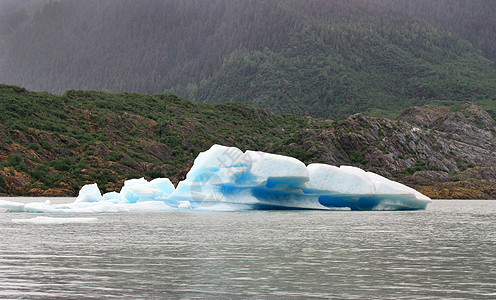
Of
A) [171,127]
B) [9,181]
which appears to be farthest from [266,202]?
[171,127]

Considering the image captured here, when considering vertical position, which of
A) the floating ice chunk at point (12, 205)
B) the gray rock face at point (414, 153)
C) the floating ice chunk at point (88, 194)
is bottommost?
the floating ice chunk at point (12, 205)

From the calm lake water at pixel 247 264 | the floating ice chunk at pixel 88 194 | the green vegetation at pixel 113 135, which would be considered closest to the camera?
the calm lake water at pixel 247 264

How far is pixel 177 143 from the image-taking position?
115812 mm

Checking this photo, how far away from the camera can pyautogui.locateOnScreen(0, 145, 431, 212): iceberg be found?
120ft

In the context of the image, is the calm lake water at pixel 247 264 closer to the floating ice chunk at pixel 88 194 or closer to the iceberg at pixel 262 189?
the iceberg at pixel 262 189

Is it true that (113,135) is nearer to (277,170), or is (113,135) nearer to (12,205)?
(12,205)

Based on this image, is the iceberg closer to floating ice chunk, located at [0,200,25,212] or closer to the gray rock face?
floating ice chunk, located at [0,200,25,212]

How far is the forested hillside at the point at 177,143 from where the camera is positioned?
274 feet

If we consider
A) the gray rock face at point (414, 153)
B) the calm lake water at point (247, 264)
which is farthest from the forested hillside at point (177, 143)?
the calm lake water at point (247, 264)

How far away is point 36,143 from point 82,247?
7971cm

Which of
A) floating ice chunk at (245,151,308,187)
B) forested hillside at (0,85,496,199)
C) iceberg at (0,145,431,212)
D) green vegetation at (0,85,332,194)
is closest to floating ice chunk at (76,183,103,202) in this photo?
iceberg at (0,145,431,212)

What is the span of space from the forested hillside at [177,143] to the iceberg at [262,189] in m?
40.2

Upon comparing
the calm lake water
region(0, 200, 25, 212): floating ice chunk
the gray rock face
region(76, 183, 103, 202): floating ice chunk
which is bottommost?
the calm lake water

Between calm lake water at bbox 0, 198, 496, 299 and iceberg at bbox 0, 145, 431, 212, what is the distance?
12.0 m
